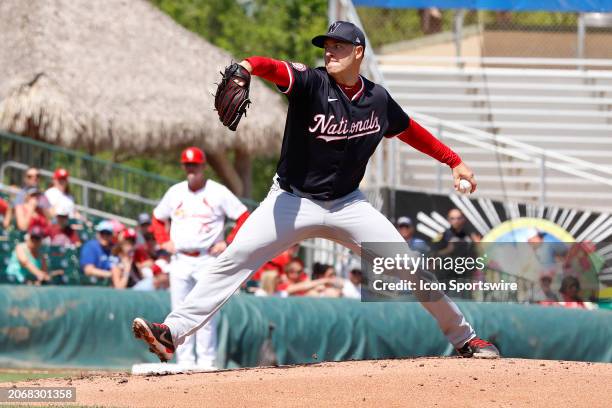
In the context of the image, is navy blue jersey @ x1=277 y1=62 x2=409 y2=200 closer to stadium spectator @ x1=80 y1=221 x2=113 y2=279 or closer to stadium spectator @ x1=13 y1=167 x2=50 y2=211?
stadium spectator @ x1=80 y1=221 x2=113 y2=279

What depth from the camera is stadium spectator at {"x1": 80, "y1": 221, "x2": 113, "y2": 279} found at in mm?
14320

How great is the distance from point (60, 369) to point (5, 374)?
0.94 metres

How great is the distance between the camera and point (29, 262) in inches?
543

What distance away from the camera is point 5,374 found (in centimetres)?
1095

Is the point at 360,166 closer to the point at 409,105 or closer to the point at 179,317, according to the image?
the point at 179,317

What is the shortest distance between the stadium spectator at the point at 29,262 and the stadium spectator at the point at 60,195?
4.56 ft

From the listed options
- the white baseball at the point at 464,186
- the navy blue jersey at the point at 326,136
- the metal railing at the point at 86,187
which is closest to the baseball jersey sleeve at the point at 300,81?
the navy blue jersey at the point at 326,136

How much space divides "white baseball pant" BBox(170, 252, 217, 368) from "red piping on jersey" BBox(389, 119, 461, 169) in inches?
131

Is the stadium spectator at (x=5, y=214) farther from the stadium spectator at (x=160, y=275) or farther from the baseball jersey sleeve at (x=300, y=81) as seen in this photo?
the baseball jersey sleeve at (x=300, y=81)

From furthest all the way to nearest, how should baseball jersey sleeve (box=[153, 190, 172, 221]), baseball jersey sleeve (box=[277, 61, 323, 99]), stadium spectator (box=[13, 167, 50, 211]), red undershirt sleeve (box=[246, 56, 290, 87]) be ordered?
stadium spectator (box=[13, 167, 50, 211]) < baseball jersey sleeve (box=[153, 190, 172, 221]) < baseball jersey sleeve (box=[277, 61, 323, 99]) < red undershirt sleeve (box=[246, 56, 290, 87])

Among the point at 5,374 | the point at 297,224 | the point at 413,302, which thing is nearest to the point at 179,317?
the point at 297,224

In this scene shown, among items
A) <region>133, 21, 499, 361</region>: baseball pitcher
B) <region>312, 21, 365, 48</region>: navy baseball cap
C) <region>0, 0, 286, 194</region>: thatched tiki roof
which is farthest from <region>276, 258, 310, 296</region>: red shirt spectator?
<region>312, 21, 365, 48</region>: navy baseball cap

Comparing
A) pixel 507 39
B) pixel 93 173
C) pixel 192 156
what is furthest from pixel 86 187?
pixel 507 39

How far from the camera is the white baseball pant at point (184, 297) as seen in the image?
10.8 m
